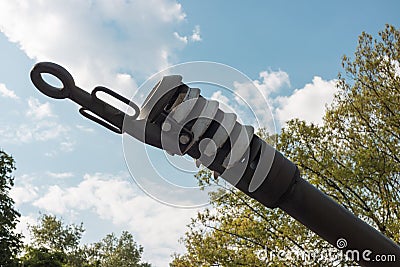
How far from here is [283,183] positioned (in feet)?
7.80

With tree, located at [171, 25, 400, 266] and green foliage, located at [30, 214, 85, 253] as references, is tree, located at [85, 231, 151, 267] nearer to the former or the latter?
green foliage, located at [30, 214, 85, 253]

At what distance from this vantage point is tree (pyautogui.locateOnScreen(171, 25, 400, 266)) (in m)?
14.7

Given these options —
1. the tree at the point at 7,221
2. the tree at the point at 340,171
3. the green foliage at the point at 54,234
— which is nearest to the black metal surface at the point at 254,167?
the tree at the point at 340,171

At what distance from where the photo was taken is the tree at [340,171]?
1466cm

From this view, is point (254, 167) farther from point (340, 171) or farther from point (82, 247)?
point (82, 247)

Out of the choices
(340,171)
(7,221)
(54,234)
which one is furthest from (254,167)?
(54,234)

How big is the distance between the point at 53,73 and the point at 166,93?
52cm

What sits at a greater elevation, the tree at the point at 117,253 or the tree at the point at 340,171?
the tree at the point at 117,253

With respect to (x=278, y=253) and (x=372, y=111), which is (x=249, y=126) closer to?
(x=278, y=253)

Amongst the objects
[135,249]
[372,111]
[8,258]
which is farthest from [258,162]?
[135,249]

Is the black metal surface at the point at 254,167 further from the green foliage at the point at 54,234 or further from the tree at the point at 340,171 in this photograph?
the green foliage at the point at 54,234

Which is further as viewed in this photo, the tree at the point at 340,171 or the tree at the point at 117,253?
the tree at the point at 117,253

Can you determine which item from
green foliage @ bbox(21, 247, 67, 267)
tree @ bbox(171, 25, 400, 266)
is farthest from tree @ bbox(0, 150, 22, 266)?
tree @ bbox(171, 25, 400, 266)

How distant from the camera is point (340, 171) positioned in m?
14.6
